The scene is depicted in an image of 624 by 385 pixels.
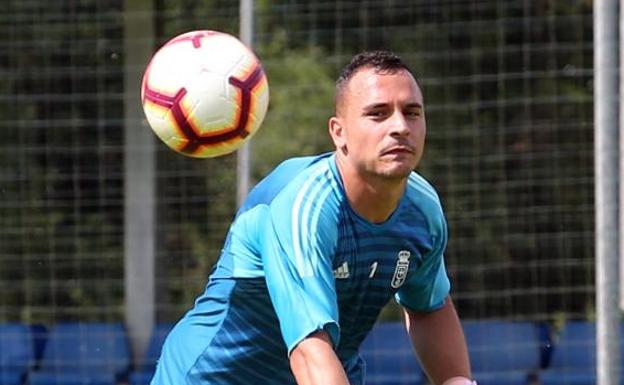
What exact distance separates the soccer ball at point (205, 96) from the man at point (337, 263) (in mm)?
817

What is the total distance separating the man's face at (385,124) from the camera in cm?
419

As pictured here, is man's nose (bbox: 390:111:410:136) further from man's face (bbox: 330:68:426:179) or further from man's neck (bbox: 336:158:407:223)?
man's neck (bbox: 336:158:407:223)

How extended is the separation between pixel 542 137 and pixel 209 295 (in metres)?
7.82

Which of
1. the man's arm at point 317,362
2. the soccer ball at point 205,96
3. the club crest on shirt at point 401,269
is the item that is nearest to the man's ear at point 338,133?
the club crest on shirt at point 401,269

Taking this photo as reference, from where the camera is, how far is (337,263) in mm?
4293

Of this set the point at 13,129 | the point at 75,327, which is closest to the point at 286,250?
the point at 75,327

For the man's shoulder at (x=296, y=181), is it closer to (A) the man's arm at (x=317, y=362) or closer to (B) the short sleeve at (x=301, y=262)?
(B) the short sleeve at (x=301, y=262)

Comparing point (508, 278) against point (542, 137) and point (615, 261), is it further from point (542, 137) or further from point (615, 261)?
point (615, 261)

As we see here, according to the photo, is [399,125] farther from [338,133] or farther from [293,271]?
[293,271]

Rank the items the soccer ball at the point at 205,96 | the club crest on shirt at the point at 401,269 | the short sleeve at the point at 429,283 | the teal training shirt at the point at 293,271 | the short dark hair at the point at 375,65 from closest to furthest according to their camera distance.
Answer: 1. the teal training shirt at the point at 293,271
2. the short dark hair at the point at 375,65
3. the club crest on shirt at the point at 401,269
4. the short sleeve at the point at 429,283
5. the soccer ball at the point at 205,96

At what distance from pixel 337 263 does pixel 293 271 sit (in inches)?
10.0

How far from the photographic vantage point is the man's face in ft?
13.8

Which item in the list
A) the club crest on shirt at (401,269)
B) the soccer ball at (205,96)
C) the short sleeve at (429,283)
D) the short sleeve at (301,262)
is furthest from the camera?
the soccer ball at (205,96)

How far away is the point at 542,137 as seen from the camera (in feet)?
39.2
